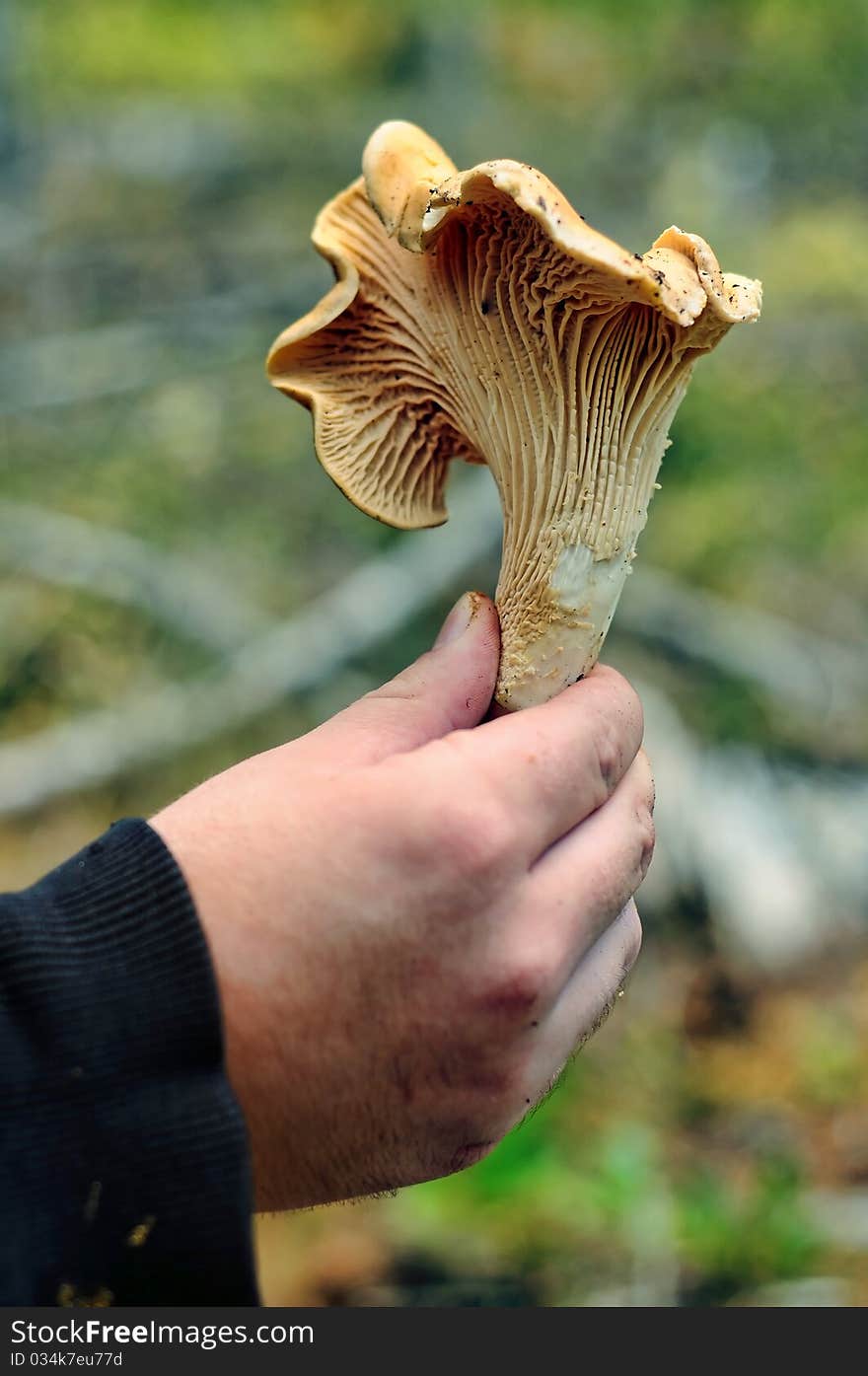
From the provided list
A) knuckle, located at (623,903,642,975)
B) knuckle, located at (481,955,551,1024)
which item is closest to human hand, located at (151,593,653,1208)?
knuckle, located at (481,955,551,1024)

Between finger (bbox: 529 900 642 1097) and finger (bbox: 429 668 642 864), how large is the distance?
199 mm

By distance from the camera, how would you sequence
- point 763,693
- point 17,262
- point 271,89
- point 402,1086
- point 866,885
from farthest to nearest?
point 271,89 → point 17,262 → point 763,693 → point 866,885 → point 402,1086

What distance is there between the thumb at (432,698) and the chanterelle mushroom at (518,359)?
0.04m

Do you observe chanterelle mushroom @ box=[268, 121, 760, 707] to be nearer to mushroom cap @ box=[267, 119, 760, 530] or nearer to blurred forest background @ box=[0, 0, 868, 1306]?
mushroom cap @ box=[267, 119, 760, 530]

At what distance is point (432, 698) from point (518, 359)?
0.50 metres

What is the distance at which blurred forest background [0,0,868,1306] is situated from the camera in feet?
10.3

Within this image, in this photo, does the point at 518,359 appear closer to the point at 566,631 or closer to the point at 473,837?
the point at 566,631

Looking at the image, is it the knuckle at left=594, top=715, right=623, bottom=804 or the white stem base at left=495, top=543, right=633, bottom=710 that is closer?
the knuckle at left=594, top=715, right=623, bottom=804

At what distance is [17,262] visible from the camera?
6.83m

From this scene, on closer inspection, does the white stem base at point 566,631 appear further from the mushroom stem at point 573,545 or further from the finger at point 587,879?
the finger at point 587,879

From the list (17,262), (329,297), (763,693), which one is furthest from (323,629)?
(17,262)

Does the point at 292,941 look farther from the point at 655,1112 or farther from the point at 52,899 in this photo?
the point at 655,1112

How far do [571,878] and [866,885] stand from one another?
315 centimetres

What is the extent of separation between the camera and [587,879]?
4.66ft
